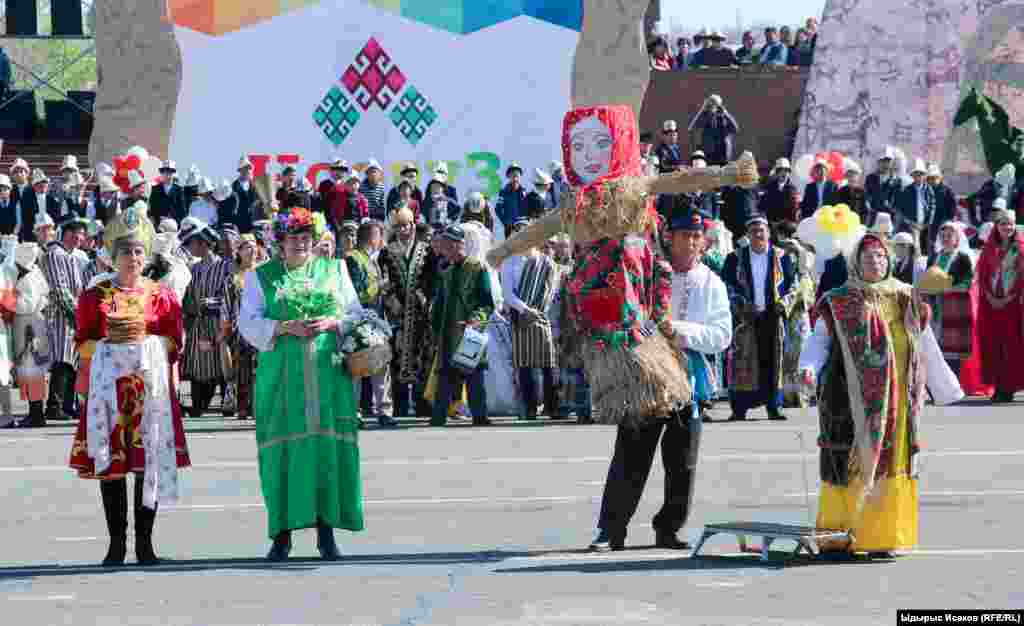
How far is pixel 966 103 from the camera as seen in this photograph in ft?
112

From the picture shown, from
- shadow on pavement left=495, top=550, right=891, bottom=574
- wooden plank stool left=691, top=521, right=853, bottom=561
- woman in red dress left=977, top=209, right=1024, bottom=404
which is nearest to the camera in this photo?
shadow on pavement left=495, top=550, right=891, bottom=574

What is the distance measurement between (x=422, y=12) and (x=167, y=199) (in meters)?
4.61

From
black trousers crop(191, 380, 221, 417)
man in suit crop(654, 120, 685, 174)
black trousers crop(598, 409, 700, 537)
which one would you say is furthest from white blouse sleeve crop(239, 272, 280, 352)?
man in suit crop(654, 120, 685, 174)

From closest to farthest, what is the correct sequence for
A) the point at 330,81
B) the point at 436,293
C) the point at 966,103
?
the point at 436,293 → the point at 330,81 → the point at 966,103

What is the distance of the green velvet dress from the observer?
12.8 m

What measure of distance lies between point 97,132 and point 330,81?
386 centimetres

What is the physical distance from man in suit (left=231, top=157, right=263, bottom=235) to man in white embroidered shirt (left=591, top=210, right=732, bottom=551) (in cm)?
1613

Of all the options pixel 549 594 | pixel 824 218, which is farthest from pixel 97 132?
pixel 549 594

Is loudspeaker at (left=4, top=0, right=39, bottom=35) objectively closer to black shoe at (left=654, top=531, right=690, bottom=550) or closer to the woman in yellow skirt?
black shoe at (left=654, top=531, right=690, bottom=550)

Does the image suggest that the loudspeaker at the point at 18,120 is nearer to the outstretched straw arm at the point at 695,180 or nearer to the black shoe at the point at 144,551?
the black shoe at the point at 144,551

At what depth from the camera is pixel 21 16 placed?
1601 inches

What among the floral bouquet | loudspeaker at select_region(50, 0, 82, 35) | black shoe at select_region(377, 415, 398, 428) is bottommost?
black shoe at select_region(377, 415, 398, 428)

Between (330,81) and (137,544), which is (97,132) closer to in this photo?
(330,81)

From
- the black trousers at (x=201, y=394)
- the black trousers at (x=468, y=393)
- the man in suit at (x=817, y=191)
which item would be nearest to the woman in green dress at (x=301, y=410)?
the black trousers at (x=468, y=393)
